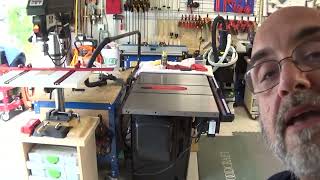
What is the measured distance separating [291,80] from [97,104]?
159 cm

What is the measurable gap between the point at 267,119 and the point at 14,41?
13.5ft

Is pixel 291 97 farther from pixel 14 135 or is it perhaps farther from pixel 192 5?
pixel 192 5

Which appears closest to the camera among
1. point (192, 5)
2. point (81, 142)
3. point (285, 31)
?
point (285, 31)

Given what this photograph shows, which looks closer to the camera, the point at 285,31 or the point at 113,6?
the point at 285,31

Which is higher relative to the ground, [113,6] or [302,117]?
[113,6]

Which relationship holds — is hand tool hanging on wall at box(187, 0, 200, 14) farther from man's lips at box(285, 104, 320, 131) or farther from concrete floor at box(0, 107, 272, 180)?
man's lips at box(285, 104, 320, 131)

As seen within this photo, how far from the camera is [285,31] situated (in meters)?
0.91

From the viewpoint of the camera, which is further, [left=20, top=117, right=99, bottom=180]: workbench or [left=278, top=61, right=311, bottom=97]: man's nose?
[left=20, top=117, right=99, bottom=180]: workbench

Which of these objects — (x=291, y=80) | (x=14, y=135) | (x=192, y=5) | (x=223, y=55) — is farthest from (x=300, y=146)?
(x=192, y=5)

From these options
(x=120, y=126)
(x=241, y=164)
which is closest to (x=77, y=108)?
(x=120, y=126)

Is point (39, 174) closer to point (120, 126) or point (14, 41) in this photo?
point (120, 126)

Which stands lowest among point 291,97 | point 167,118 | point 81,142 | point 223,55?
point 81,142

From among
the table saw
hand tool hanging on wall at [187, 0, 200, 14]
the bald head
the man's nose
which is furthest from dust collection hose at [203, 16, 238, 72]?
the man's nose

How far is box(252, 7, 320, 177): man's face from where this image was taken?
29.4 inches
